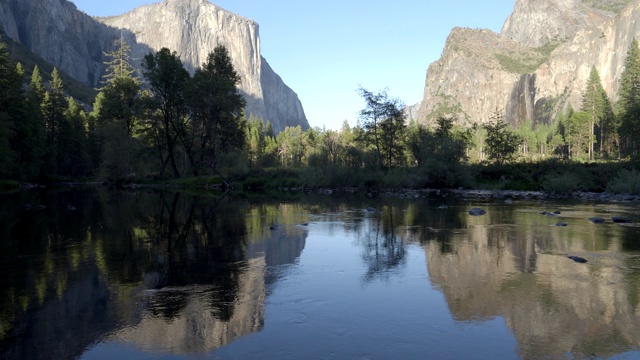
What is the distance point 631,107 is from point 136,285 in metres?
93.0

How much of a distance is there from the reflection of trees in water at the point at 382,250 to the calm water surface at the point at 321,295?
0.23 ft

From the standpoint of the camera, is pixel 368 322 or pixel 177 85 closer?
pixel 368 322

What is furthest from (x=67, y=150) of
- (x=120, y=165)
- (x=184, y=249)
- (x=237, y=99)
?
(x=184, y=249)

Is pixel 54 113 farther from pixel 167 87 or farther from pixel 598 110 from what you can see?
pixel 598 110

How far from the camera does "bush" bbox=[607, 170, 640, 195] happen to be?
3775 cm

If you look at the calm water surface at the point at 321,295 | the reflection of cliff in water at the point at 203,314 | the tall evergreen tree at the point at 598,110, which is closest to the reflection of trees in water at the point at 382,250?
the calm water surface at the point at 321,295

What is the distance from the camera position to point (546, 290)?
9.09m

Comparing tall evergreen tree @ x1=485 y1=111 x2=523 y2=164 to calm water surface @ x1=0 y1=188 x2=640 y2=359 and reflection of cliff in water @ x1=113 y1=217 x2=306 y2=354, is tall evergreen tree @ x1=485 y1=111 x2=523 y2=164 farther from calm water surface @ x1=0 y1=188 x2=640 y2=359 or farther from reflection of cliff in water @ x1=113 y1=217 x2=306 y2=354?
reflection of cliff in water @ x1=113 y1=217 x2=306 y2=354

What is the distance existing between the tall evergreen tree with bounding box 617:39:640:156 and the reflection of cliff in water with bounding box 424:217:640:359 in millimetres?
67693

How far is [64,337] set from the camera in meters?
6.64

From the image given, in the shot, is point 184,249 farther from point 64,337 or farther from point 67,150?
point 67,150

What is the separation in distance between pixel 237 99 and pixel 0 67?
27858 mm

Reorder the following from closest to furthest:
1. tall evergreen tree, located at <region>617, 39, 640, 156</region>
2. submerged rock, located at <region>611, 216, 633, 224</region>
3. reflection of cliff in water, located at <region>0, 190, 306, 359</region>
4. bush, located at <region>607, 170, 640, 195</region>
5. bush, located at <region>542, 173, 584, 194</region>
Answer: reflection of cliff in water, located at <region>0, 190, 306, 359</region> → submerged rock, located at <region>611, 216, 633, 224</region> → bush, located at <region>607, 170, 640, 195</region> → bush, located at <region>542, 173, 584, 194</region> → tall evergreen tree, located at <region>617, 39, 640, 156</region>

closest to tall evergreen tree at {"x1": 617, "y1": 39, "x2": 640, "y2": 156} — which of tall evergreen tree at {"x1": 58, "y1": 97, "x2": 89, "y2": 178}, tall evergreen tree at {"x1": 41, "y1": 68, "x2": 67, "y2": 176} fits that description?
tall evergreen tree at {"x1": 58, "y1": 97, "x2": 89, "y2": 178}
